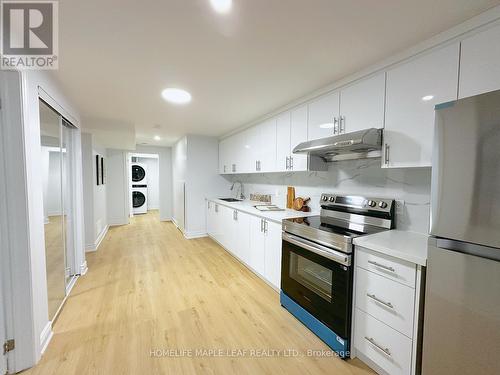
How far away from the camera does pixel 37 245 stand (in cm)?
164

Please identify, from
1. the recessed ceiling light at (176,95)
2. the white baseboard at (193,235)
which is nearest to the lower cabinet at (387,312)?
the recessed ceiling light at (176,95)

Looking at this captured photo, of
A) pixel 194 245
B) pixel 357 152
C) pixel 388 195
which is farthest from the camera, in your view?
pixel 194 245

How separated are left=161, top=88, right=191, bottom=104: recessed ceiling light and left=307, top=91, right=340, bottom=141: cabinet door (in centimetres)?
138

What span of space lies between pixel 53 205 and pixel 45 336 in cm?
113

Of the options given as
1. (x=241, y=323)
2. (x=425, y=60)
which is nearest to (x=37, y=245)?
(x=241, y=323)

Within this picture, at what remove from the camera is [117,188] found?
6.09 meters

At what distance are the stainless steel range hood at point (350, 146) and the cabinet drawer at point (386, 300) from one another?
96cm

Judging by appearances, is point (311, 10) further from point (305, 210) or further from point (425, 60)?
point (305, 210)

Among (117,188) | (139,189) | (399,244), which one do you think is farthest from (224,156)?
(139,189)

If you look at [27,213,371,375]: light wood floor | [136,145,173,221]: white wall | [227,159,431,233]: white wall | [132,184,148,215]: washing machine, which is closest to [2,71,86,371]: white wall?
[27,213,371,375]: light wood floor

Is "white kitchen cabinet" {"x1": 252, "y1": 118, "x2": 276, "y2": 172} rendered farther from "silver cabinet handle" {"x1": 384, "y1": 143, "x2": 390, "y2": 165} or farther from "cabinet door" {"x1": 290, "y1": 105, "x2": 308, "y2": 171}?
"silver cabinet handle" {"x1": 384, "y1": 143, "x2": 390, "y2": 165}

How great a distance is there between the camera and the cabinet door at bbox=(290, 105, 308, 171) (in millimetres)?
2480

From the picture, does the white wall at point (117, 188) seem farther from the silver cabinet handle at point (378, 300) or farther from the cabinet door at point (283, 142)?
the silver cabinet handle at point (378, 300)

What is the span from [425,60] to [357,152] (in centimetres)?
86
